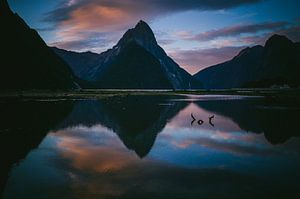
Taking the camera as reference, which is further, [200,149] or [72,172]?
[200,149]

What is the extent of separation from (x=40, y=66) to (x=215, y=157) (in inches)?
7130

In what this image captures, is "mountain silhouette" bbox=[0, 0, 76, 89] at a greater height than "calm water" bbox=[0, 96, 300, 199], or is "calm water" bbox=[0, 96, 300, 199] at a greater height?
"mountain silhouette" bbox=[0, 0, 76, 89]

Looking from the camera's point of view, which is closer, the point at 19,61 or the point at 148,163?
the point at 148,163

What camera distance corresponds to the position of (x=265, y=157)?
70.1 ft

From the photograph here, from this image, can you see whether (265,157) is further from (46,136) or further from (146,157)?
(46,136)

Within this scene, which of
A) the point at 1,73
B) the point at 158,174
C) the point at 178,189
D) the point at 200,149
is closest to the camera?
the point at 178,189

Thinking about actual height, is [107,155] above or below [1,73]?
below

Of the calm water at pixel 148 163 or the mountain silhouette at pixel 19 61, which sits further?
the mountain silhouette at pixel 19 61

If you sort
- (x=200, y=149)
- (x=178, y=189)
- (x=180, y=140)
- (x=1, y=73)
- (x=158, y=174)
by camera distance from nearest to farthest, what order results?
(x=178, y=189) → (x=158, y=174) → (x=200, y=149) → (x=180, y=140) → (x=1, y=73)

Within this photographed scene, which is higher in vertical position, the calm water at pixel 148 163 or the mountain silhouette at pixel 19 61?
the mountain silhouette at pixel 19 61

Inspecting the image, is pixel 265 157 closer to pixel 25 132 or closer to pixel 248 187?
pixel 248 187

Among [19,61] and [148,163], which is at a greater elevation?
[19,61]

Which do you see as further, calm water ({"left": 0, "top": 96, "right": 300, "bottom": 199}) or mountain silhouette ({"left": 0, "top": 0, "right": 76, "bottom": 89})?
mountain silhouette ({"left": 0, "top": 0, "right": 76, "bottom": 89})

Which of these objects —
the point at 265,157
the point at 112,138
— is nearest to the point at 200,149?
the point at 265,157
